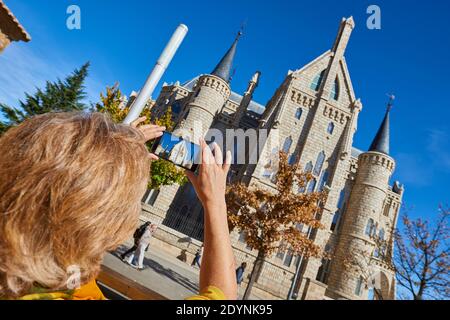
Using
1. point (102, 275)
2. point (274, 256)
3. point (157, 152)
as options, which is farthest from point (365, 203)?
point (157, 152)

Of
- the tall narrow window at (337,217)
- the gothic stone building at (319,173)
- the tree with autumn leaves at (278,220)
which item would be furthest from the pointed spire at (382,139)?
the tree with autumn leaves at (278,220)

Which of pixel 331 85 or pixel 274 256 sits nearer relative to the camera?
pixel 274 256

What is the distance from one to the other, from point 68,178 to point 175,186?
1005 inches

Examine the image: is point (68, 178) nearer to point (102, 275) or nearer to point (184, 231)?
point (102, 275)

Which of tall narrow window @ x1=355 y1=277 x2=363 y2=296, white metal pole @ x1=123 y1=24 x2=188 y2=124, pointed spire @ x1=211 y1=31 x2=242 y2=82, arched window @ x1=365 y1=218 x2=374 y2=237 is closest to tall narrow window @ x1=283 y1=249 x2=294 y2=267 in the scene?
tall narrow window @ x1=355 y1=277 x2=363 y2=296

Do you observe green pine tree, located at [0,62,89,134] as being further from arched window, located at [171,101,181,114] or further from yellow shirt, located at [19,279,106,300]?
yellow shirt, located at [19,279,106,300]

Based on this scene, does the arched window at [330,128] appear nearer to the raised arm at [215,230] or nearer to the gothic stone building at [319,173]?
the gothic stone building at [319,173]

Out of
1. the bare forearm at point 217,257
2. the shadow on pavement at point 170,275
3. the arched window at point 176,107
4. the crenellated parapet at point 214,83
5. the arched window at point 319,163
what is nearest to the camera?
the bare forearm at point 217,257

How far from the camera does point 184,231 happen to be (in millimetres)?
27141

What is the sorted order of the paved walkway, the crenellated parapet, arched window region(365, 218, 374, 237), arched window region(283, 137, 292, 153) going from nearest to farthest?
the paved walkway → arched window region(283, 137, 292, 153) → arched window region(365, 218, 374, 237) → the crenellated parapet

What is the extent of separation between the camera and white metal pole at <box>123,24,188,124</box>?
2964 mm

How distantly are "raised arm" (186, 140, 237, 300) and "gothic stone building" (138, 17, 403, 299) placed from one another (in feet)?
72.4

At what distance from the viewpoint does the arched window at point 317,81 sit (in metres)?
29.6

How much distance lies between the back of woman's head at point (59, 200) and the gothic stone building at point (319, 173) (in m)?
22.4
